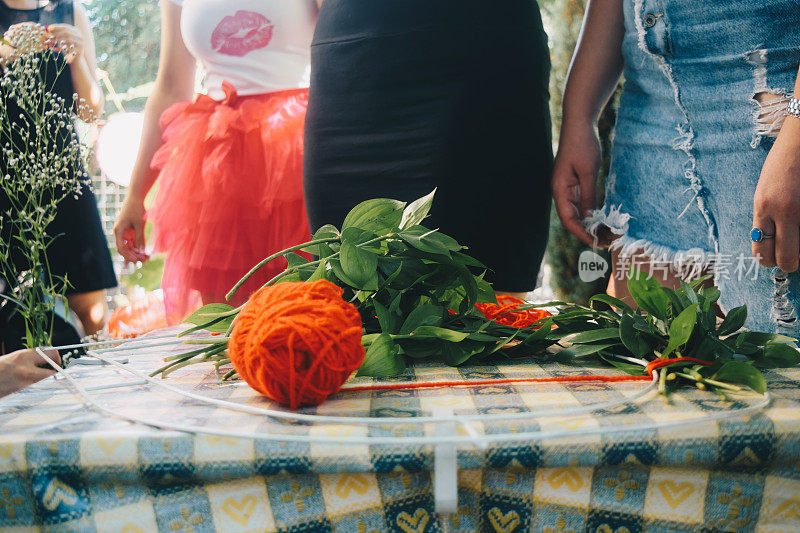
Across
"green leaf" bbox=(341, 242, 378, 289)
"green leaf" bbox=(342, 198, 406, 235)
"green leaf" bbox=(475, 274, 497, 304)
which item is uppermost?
"green leaf" bbox=(342, 198, 406, 235)

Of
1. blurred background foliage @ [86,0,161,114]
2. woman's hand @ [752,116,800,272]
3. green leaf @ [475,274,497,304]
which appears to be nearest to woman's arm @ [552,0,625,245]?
woman's hand @ [752,116,800,272]

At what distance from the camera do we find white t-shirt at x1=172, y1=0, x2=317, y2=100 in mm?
1183

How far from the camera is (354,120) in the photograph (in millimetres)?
930

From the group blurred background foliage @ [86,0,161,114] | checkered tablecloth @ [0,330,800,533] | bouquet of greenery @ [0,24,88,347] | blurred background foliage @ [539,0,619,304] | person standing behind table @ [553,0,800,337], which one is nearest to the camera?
checkered tablecloth @ [0,330,800,533]

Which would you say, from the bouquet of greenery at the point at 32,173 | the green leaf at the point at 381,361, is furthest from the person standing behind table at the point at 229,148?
the green leaf at the point at 381,361

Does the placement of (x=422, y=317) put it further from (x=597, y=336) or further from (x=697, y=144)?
(x=697, y=144)

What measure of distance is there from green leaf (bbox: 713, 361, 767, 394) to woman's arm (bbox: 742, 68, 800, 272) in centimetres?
28

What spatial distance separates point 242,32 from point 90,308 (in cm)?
70

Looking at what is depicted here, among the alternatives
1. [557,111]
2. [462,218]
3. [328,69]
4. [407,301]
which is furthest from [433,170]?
[557,111]

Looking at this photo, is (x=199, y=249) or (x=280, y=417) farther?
(x=199, y=249)

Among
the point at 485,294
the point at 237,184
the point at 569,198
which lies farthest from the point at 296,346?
the point at 237,184

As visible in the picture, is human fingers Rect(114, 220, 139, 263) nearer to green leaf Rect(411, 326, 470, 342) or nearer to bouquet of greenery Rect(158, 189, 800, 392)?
bouquet of greenery Rect(158, 189, 800, 392)

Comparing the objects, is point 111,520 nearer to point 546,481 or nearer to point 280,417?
point 280,417

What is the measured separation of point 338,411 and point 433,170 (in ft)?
1.87
